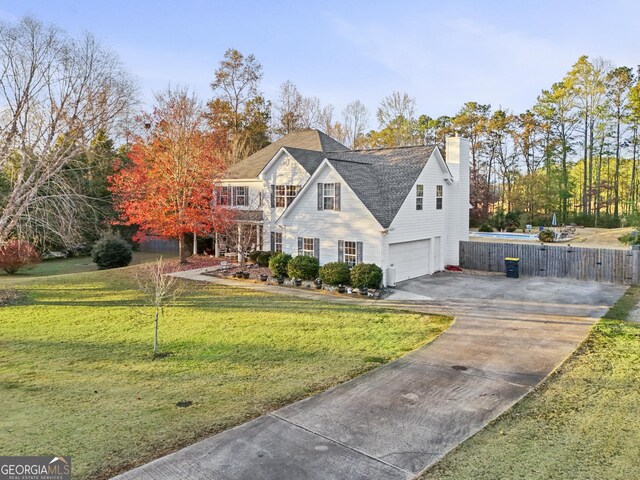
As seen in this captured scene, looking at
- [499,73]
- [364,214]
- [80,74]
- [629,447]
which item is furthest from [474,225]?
[629,447]

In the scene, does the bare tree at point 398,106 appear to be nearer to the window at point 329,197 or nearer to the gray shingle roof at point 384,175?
the gray shingle roof at point 384,175

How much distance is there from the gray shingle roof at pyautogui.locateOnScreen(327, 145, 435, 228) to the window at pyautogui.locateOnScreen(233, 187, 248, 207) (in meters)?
7.28

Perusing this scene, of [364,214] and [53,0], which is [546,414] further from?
[53,0]

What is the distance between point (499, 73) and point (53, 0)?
877 inches

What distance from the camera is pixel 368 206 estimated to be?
64.8 ft

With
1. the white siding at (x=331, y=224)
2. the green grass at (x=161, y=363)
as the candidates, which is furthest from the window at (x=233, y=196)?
the green grass at (x=161, y=363)

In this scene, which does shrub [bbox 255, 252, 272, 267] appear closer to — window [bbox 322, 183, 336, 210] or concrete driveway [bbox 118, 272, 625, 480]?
window [bbox 322, 183, 336, 210]

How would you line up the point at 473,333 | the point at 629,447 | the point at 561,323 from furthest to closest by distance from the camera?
the point at 561,323, the point at 473,333, the point at 629,447

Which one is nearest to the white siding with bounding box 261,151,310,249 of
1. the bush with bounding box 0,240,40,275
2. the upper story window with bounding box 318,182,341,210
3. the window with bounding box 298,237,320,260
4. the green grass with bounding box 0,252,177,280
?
the upper story window with bounding box 318,182,341,210

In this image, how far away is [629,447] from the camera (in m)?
6.32

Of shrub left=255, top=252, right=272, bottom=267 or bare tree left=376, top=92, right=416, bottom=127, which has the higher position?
bare tree left=376, top=92, right=416, bottom=127

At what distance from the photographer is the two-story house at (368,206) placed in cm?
2008

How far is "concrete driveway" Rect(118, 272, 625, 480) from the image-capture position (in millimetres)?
5902

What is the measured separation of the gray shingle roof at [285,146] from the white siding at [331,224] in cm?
664
